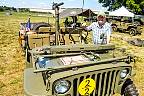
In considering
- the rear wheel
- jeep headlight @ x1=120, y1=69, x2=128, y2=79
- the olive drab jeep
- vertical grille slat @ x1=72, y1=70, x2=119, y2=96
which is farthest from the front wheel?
the rear wheel

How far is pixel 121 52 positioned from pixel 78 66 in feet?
4.97

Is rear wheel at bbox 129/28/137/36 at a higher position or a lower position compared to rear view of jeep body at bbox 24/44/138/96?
lower

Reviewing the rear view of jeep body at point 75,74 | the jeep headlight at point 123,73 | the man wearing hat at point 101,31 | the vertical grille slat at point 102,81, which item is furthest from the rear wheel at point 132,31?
the vertical grille slat at point 102,81

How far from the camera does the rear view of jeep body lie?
4227 mm

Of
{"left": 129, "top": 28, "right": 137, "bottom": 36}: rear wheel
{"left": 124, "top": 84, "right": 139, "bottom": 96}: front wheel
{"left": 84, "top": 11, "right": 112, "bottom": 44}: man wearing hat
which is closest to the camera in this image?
{"left": 124, "top": 84, "right": 139, "bottom": 96}: front wheel

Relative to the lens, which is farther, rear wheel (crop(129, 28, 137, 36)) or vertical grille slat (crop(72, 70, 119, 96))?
rear wheel (crop(129, 28, 137, 36))

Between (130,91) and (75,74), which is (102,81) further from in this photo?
(130,91)

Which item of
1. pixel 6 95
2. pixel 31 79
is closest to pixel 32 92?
pixel 31 79

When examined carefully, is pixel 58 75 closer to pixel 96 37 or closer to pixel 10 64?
pixel 96 37

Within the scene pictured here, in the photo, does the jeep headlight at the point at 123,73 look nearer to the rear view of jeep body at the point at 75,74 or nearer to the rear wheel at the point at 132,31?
the rear view of jeep body at the point at 75,74

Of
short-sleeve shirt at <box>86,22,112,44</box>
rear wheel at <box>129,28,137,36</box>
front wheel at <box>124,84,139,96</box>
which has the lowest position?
rear wheel at <box>129,28,137,36</box>

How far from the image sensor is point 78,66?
4410mm

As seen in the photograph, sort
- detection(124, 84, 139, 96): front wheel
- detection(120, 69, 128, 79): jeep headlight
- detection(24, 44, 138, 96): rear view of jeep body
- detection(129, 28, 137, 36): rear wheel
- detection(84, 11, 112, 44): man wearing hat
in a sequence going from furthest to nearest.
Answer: detection(129, 28, 137, 36): rear wheel < detection(84, 11, 112, 44): man wearing hat < detection(124, 84, 139, 96): front wheel < detection(120, 69, 128, 79): jeep headlight < detection(24, 44, 138, 96): rear view of jeep body

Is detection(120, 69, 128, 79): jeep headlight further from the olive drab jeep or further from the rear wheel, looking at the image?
the rear wheel
